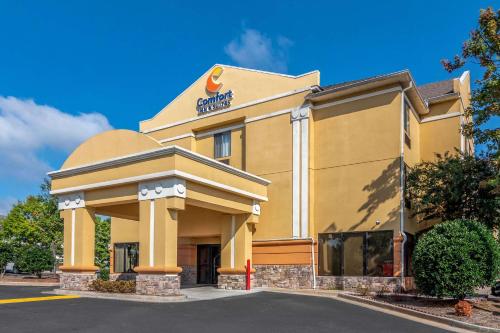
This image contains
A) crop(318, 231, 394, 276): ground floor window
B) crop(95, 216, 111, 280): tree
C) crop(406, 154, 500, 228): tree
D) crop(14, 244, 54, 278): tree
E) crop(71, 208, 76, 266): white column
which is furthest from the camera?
crop(95, 216, 111, 280): tree

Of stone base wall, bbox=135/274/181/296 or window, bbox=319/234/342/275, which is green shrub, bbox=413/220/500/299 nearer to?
window, bbox=319/234/342/275

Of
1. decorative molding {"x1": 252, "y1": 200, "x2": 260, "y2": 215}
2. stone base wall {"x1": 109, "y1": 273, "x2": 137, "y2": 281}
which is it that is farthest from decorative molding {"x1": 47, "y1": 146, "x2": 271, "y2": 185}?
stone base wall {"x1": 109, "y1": 273, "x2": 137, "y2": 281}

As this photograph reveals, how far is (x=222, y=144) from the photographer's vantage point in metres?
26.0

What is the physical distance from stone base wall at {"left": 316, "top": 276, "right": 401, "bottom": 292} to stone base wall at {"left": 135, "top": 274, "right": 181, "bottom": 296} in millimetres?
7247

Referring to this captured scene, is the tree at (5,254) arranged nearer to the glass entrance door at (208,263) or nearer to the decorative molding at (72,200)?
the decorative molding at (72,200)

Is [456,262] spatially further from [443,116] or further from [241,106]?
[241,106]

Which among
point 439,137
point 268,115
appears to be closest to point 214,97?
point 268,115

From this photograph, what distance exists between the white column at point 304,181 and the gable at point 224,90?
2.22 metres

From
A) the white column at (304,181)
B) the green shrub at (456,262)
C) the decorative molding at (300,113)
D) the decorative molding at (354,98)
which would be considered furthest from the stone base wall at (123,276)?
the green shrub at (456,262)

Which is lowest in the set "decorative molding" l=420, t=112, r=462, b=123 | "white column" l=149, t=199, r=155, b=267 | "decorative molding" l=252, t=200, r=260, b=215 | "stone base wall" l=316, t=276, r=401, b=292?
"stone base wall" l=316, t=276, r=401, b=292

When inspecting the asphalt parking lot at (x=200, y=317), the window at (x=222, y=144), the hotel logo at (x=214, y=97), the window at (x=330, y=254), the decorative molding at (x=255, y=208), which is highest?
the hotel logo at (x=214, y=97)

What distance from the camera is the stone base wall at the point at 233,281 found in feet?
69.3

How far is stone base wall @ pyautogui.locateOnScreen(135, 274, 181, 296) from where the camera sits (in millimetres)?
16719

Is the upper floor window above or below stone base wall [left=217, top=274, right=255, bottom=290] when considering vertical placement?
above
